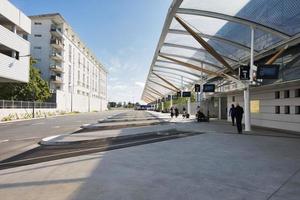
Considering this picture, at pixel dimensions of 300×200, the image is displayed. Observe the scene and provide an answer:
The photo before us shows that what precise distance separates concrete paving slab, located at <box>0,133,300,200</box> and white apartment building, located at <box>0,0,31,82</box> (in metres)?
28.3

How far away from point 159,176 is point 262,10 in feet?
37.7

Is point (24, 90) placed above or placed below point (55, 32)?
below

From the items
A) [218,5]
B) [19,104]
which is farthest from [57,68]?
[218,5]

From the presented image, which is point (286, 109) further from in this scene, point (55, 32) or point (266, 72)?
point (55, 32)

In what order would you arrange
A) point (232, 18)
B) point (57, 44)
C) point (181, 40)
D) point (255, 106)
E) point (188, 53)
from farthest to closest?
1. point (57, 44)
2. point (188, 53)
3. point (255, 106)
4. point (181, 40)
5. point (232, 18)

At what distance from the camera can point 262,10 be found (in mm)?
15125

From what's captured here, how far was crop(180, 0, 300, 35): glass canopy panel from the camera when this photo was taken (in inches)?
574

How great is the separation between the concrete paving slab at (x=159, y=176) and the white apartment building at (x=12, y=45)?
2831 cm

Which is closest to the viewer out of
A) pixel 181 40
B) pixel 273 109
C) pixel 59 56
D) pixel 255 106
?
pixel 273 109

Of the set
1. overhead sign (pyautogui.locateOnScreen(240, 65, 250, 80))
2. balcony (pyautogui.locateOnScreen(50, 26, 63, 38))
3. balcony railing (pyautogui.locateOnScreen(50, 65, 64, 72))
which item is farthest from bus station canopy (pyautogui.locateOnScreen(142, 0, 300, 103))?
balcony (pyautogui.locateOnScreen(50, 26, 63, 38))

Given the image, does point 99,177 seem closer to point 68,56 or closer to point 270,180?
point 270,180

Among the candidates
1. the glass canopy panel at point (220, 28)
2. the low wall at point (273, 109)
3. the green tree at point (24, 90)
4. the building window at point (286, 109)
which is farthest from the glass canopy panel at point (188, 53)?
the green tree at point (24, 90)

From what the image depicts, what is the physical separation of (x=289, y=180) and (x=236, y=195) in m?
1.68

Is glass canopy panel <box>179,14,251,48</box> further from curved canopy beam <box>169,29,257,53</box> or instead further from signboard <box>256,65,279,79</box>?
signboard <box>256,65,279,79</box>
